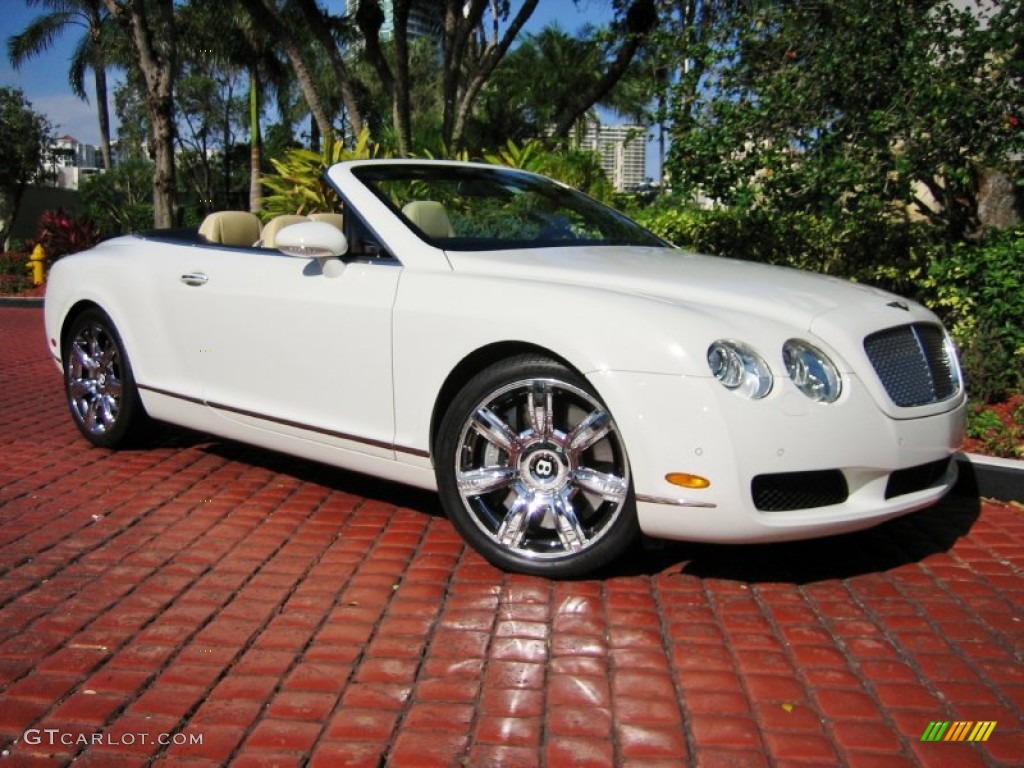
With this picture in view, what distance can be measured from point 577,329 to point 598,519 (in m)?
0.69

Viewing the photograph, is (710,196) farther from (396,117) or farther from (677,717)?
(396,117)

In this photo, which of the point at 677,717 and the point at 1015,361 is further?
the point at 1015,361

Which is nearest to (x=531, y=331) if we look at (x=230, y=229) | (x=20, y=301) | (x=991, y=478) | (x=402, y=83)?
(x=230, y=229)

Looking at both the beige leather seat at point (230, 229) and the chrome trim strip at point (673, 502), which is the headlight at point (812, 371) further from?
the beige leather seat at point (230, 229)

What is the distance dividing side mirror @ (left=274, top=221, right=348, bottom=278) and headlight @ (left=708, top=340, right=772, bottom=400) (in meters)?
1.67

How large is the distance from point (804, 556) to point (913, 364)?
88cm

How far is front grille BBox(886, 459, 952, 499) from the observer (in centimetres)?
365

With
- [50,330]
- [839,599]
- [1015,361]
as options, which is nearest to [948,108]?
[1015,361]

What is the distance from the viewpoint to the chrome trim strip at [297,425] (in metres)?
4.07

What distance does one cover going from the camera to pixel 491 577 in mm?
3850

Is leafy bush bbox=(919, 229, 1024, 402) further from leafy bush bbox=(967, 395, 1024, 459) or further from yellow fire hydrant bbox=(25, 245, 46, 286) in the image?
yellow fire hydrant bbox=(25, 245, 46, 286)

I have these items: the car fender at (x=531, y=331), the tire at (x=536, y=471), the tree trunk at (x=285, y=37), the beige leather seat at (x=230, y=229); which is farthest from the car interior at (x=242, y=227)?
the tree trunk at (x=285, y=37)

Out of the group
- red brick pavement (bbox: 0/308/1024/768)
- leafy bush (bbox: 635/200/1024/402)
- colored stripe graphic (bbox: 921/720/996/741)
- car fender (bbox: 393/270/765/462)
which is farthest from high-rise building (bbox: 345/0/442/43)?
colored stripe graphic (bbox: 921/720/996/741)

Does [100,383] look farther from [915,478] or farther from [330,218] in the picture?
[915,478]
